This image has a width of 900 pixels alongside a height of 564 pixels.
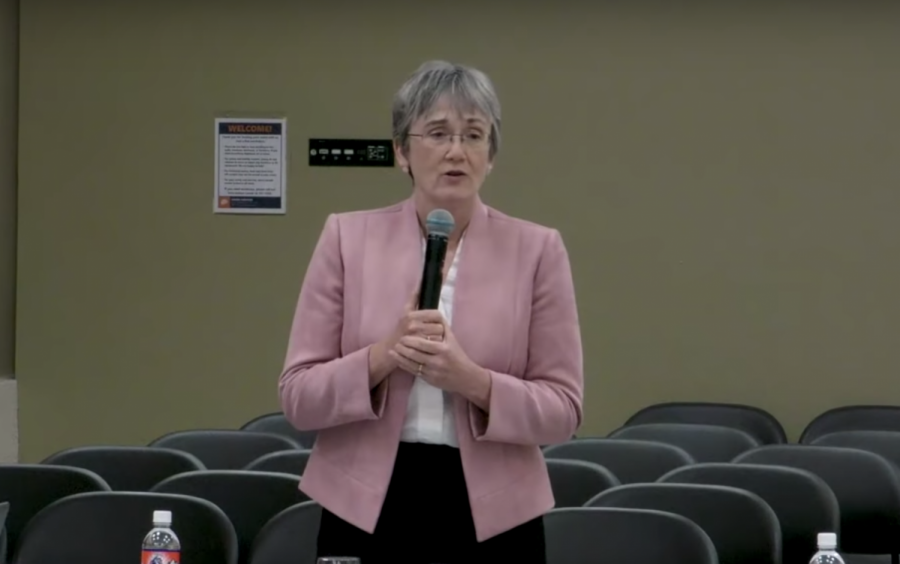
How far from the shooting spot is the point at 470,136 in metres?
2.37

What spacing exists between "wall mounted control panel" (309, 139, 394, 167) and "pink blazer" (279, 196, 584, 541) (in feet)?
16.3

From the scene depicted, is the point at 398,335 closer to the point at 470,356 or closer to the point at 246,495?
the point at 470,356

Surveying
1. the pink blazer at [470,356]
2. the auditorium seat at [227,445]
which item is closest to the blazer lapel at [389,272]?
the pink blazer at [470,356]

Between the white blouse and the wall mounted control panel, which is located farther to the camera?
the wall mounted control panel

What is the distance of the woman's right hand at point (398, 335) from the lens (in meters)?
2.21

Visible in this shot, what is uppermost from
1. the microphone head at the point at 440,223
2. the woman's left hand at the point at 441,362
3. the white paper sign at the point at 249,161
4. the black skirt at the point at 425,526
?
the white paper sign at the point at 249,161

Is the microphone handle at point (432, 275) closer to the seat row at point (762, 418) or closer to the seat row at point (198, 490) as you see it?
the seat row at point (198, 490)

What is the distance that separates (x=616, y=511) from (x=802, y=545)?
0.96 metres

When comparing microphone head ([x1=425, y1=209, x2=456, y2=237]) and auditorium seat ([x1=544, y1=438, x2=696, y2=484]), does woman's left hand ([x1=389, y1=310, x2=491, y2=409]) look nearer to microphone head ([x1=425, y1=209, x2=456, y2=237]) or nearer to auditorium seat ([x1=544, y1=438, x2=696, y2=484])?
microphone head ([x1=425, y1=209, x2=456, y2=237])

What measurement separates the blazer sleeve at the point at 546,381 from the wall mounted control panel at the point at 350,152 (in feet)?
16.3

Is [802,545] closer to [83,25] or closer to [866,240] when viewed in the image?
[866,240]

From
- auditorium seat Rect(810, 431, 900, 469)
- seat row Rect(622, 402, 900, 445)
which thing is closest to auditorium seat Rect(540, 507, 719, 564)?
auditorium seat Rect(810, 431, 900, 469)

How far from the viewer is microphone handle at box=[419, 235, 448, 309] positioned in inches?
88.0

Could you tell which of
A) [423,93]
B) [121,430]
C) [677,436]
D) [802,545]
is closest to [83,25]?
[121,430]
